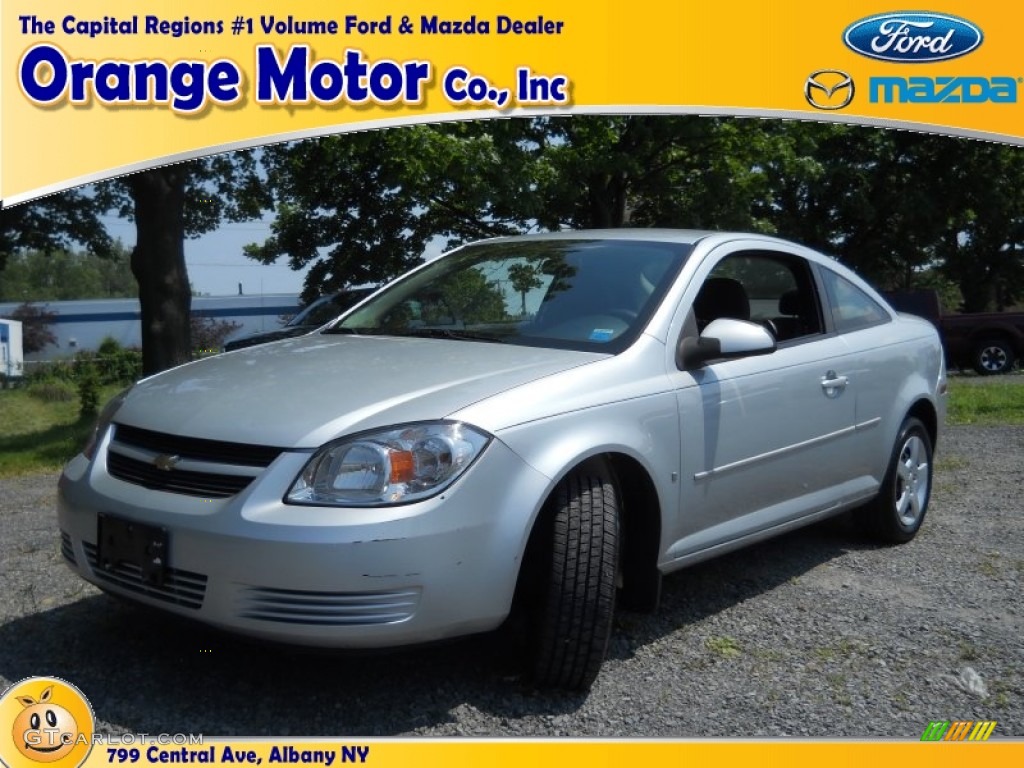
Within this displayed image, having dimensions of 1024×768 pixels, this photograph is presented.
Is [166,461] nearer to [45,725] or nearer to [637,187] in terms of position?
[45,725]

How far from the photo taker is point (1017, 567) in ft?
16.9

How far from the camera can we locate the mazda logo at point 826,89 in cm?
788

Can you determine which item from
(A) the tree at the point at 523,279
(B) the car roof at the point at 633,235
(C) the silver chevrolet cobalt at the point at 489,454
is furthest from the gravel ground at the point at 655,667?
(B) the car roof at the point at 633,235

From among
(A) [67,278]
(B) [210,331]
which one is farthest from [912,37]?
(A) [67,278]

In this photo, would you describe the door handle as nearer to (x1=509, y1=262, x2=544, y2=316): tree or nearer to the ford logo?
(x1=509, y1=262, x2=544, y2=316): tree

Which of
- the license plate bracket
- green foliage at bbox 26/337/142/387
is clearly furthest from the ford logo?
green foliage at bbox 26/337/142/387

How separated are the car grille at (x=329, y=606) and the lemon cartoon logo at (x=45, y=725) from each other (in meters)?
0.65

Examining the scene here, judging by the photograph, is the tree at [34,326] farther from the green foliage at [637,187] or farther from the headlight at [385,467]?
the headlight at [385,467]

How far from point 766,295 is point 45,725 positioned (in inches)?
145

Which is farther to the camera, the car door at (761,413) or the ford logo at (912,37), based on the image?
the ford logo at (912,37)

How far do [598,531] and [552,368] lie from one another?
23.1 inches

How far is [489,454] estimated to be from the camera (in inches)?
125

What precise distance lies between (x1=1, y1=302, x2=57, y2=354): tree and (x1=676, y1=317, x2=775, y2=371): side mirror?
4698 cm

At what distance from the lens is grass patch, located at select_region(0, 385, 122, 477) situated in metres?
9.38
